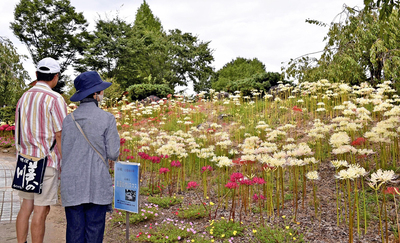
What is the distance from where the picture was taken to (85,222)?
2441mm

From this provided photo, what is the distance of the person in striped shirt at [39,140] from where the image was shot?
8.85 feet

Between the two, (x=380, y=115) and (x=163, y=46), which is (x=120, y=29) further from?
(x=380, y=115)

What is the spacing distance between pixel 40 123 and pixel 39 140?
0.53 feet

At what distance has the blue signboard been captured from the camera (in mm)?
3238

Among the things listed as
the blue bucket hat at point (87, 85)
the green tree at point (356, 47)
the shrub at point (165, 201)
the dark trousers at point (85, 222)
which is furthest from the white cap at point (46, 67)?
the green tree at point (356, 47)

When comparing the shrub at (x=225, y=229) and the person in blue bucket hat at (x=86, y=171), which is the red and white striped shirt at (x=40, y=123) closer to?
the person in blue bucket hat at (x=86, y=171)

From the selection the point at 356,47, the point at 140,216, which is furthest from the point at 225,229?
the point at 356,47

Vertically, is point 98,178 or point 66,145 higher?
point 66,145

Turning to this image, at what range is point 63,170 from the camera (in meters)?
2.42

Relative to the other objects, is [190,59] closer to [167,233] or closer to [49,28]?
[49,28]

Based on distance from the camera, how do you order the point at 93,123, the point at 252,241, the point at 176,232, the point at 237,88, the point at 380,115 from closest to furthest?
the point at 93,123, the point at 252,241, the point at 176,232, the point at 380,115, the point at 237,88

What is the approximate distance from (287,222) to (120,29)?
26.0m

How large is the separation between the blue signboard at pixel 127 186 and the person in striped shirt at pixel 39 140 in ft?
2.36

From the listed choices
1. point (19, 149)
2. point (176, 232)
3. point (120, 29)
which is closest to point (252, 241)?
point (176, 232)
